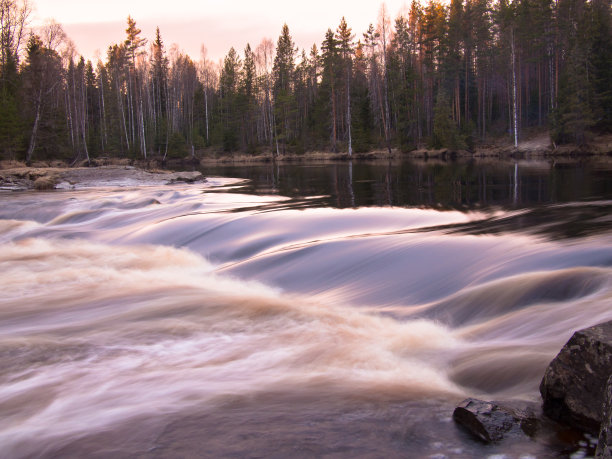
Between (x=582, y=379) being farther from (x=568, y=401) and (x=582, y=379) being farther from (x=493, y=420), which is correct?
(x=493, y=420)

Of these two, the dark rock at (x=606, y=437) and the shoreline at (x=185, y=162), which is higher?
the shoreline at (x=185, y=162)

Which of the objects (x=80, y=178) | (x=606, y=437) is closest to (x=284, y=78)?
(x=80, y=178)

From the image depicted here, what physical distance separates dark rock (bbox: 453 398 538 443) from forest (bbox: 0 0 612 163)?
96.4ft

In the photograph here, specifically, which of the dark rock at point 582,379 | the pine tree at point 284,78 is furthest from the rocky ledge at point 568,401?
the pine tree at point 284,78

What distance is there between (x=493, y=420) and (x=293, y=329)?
2.04 metres

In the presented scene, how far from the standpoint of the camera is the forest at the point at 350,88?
30.8m

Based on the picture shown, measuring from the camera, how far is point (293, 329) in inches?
156

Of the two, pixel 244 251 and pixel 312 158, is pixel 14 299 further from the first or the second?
pixel 312 158

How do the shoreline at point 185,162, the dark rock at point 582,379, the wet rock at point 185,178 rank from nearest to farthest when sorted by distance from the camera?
the dark rock at point 582,379 → the shoreline at point 185,162 → the wet rock at point 185,178

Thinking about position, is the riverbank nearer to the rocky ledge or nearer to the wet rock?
the wet rock

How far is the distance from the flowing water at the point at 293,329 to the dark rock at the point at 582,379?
144 mm

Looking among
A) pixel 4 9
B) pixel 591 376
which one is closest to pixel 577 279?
pixel 591 376

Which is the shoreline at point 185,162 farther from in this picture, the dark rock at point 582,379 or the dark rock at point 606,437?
the dark rock at point 606,437

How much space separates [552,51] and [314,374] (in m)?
44.5
